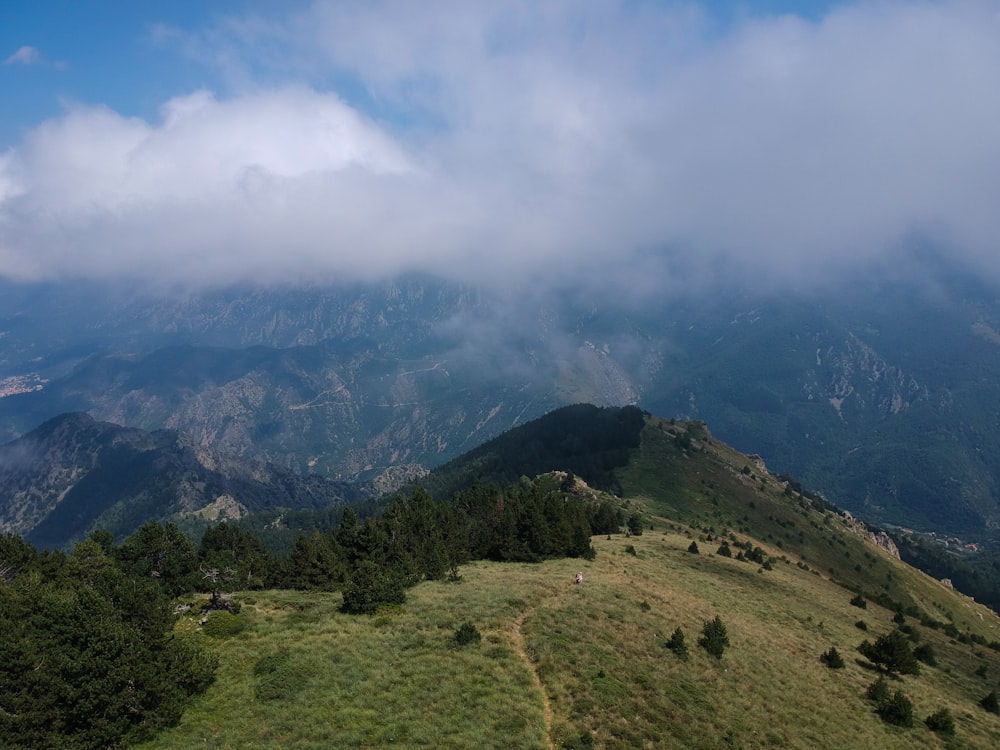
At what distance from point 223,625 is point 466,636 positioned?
64.1ft

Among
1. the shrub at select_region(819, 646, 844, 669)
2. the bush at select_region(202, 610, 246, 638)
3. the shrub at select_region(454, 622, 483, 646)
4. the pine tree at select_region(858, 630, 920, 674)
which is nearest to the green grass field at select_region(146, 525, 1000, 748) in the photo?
the shrub at select_region(454, 622, 483, 646)

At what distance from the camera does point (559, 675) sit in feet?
118

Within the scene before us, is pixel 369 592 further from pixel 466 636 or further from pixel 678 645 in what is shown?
pixel 678 645

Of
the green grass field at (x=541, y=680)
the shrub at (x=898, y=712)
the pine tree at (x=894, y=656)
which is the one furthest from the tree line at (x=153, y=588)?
the shrub at (x=898, y=712)

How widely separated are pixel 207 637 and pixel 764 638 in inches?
1957

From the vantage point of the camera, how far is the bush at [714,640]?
1748 inches

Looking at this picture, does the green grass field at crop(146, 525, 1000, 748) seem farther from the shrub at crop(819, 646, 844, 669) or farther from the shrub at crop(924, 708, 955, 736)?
the shrub at crop(819, 646, 844, 669)

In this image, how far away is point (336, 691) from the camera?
3350 cm

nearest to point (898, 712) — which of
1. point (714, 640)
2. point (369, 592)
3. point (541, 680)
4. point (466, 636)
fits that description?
point (714, 640)

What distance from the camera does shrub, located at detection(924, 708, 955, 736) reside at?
42.1 metres

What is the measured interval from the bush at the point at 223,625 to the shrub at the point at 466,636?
17.6 meters

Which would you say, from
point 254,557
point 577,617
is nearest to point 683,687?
point 577,617

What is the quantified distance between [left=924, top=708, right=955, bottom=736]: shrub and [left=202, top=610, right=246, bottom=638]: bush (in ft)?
178

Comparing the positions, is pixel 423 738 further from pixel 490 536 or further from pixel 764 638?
pixel 490 536
